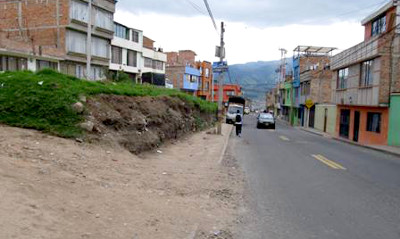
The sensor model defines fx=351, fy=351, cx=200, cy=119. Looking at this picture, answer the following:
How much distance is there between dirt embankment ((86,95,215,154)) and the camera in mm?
10783

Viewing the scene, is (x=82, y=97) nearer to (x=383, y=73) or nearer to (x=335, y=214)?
(x=335, y=214)

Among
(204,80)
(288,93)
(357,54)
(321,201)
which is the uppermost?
(204,80)

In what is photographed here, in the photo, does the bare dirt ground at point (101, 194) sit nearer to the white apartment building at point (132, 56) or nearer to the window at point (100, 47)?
the window at point (100, 47)

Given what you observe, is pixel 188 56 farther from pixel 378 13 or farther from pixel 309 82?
pixel 378 13

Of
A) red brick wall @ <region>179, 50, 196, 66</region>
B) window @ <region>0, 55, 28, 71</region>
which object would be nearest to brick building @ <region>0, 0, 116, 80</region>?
window @ <region>0, 55, 28, 71</region>

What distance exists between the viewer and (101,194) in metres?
5.92

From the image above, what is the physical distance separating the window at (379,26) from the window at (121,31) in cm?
2876

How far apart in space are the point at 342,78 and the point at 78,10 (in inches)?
998

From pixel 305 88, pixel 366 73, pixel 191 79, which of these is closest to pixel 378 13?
pixel 366 73

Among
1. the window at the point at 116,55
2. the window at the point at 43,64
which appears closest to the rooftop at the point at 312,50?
the window at the point at 116,55

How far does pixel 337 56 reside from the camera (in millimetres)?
31641

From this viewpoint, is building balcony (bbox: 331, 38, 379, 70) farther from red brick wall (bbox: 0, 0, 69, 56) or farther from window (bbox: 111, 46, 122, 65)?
window (bbox: 111, 46, 122, 65)

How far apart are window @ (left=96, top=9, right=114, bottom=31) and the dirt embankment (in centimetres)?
2326

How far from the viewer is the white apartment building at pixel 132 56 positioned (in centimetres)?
4350
